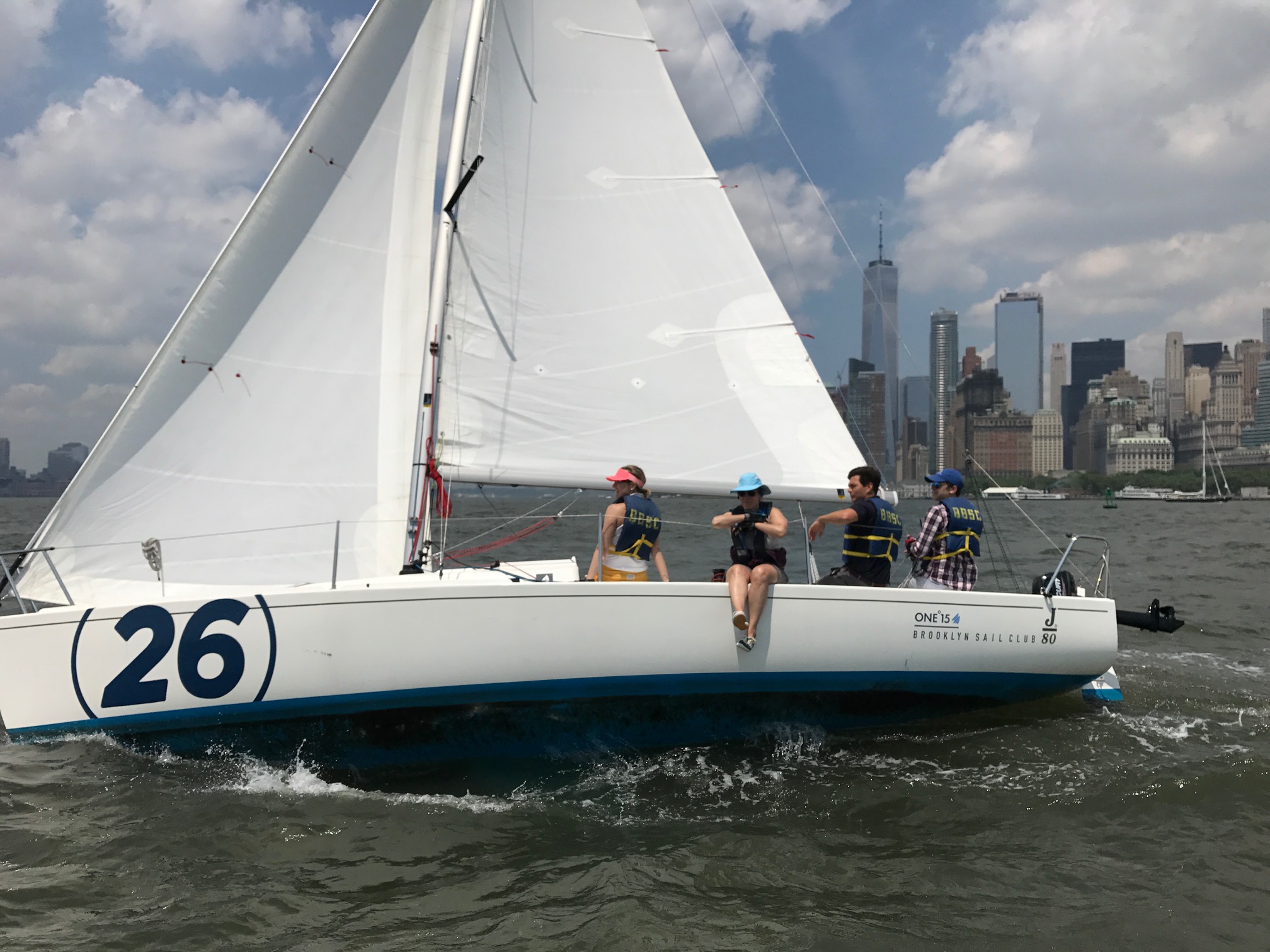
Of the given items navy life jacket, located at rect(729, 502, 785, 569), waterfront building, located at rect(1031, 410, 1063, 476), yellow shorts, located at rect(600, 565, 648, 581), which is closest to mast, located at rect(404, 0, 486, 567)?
yellow shorts, located at rect(600, 565, 648, 581)

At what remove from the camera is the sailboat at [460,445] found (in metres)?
4.48

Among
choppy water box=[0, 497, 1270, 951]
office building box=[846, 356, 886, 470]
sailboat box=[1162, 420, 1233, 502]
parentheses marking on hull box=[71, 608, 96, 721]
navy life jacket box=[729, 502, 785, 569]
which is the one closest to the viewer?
choppy water box=[0, 497, 1270, 951]

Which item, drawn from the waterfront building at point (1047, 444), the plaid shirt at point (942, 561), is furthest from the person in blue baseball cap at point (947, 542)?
the waterfront building at point (1047, 444)

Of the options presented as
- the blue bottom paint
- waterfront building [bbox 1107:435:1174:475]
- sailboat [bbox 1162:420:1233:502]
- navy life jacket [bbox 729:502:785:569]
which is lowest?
the blue bottom paint

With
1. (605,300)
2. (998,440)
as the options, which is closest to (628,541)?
(605,300)

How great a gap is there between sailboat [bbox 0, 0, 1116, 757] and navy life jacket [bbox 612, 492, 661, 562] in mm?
561

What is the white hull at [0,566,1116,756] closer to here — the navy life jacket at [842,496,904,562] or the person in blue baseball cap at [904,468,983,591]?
the navy life jacket at [842,496,904,562]

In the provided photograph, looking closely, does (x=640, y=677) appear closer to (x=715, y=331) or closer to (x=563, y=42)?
(x=715, y=331)

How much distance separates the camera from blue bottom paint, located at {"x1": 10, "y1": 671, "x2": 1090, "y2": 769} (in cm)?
454

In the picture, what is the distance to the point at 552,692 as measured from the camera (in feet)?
15.3

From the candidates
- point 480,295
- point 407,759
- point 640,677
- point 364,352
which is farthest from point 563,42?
point 407,759

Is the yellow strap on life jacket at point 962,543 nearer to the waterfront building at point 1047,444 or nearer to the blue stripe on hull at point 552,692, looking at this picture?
the blue stripe on hull at point 552,692

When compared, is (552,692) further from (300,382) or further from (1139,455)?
(1139,455)

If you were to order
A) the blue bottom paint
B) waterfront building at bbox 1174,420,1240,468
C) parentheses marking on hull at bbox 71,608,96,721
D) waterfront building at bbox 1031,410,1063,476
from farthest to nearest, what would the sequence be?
waterfront building at bbox 1174,420,1240,468 → waterfront building at bbox 1031,410,1063,476 → the blue bottom paint → parentheses marking on hull at bbox 71,608,96,721
